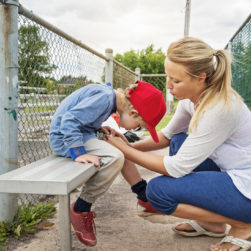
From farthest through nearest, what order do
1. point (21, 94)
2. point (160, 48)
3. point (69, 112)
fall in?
point (160, 48)
point (21, 94)
point (69, 112)

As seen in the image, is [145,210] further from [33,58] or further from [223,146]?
[33,58]

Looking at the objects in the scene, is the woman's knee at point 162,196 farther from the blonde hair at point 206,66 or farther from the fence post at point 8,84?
the fence post at point 8,84

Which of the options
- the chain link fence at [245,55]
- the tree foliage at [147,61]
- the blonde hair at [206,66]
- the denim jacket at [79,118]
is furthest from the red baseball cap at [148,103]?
the tree foliage at [147,61]

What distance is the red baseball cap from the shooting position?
2027 millimetres

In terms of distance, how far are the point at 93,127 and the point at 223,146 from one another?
0.84 meters

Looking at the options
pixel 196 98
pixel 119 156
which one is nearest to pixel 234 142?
pixel 196 98

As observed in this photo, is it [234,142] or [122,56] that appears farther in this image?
[122,56]

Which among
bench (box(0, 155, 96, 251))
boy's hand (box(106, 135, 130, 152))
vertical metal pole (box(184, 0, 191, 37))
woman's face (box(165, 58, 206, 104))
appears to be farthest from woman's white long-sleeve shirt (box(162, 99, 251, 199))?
vertical metal pole (box(184, 0, 191, 37))

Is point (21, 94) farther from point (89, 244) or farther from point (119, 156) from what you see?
point (89, 244)

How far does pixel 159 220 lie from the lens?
2422 millimetres

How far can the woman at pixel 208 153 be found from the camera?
1.79 m

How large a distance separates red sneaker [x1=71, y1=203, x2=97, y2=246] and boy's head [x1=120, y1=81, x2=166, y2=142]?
0.69 m

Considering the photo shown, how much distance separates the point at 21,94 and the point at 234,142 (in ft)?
5.74

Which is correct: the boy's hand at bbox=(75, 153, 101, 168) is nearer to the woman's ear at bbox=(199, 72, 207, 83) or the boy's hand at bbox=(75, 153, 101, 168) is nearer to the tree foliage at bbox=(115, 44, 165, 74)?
the woman's ear at bbox=(199, 72, 207, 83)
